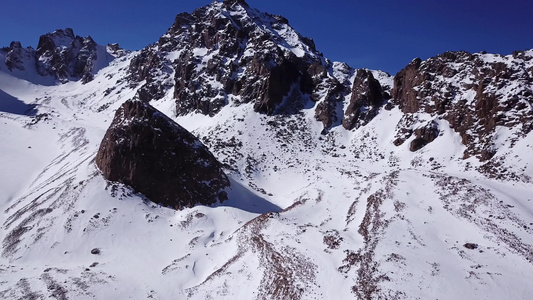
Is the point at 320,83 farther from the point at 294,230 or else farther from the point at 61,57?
the point at 61,57

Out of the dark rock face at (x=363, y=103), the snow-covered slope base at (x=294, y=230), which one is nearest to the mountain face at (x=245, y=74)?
the dark rock face at (x=363, y=103)

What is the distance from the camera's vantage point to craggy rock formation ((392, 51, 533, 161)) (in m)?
47.0

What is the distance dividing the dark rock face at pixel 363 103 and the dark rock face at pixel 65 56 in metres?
144

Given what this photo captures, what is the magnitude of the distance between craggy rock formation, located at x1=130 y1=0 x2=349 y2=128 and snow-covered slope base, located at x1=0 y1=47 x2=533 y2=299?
60.1 feet

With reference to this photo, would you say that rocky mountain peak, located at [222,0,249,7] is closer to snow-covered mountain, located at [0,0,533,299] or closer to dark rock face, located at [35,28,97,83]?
snow-covered mountain, located at [0,0,533,299]

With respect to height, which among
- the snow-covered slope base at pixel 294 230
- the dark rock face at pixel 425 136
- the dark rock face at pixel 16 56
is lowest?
the snow-covered slope base at pixel 294 230

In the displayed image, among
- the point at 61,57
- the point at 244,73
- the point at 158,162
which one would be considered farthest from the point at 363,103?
the point at 61,57

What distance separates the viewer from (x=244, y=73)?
85.7m

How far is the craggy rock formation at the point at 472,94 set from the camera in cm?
4700

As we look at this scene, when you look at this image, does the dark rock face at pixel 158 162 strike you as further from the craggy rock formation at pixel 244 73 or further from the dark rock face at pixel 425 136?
the dark rock face at pixel 425 136

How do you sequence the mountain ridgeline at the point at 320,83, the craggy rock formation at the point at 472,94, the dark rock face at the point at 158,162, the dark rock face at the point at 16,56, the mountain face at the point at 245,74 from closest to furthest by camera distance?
the dark rock face at the point at 158,162, the craggy rock formation at the point at 472,94, the mountain ridgeline at the point at 320,83, the mountain face at the point at 245,74, the dark rock face at the point at 16,56

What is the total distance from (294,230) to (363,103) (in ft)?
148

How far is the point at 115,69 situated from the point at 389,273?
173231 millimetres

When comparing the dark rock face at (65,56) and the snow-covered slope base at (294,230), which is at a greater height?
the dark rock face at (65,56)
